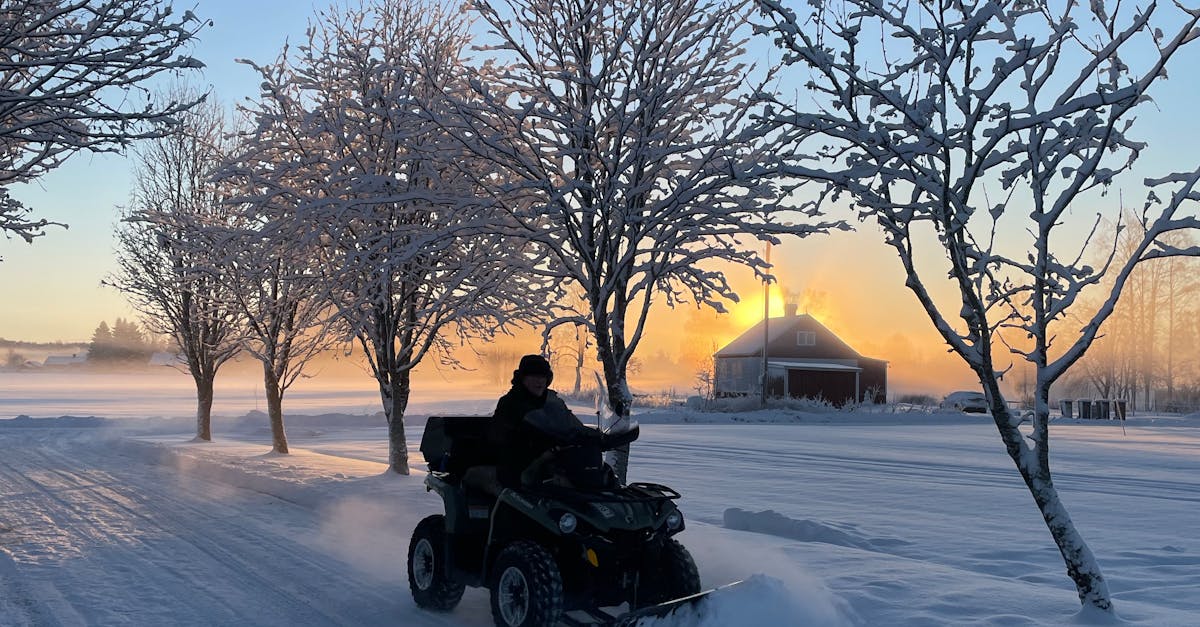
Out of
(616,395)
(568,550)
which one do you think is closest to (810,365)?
(616,395)

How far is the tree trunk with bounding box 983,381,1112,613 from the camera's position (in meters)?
5.87

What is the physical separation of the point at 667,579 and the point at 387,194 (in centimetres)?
828

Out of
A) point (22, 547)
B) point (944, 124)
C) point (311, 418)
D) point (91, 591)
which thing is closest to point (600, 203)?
point (944, 124)

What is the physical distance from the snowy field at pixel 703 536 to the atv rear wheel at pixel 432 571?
13cm

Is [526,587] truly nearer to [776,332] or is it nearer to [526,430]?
[526,430]

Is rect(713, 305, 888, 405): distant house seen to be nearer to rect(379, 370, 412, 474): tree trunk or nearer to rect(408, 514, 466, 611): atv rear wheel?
rect(379, 370, 412, 474): tree trunk

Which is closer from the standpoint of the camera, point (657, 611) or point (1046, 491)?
point (657, 611)

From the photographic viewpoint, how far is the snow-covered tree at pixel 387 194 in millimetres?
11453

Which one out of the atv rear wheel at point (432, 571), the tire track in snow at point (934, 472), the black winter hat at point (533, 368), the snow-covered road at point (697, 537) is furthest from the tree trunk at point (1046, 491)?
the tire track in snow at point (934, 472)

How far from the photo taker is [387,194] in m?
12.5

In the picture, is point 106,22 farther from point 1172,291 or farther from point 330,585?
point 1172,291

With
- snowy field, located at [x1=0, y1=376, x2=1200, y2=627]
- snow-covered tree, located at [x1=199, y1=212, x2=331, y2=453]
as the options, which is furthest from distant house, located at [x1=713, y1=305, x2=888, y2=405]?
snow-covered tree, located at [x1=199, y1=212, x2=331, y2=453]

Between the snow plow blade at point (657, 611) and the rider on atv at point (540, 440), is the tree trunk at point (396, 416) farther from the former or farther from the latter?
the snow plow blade at point (657, 611)

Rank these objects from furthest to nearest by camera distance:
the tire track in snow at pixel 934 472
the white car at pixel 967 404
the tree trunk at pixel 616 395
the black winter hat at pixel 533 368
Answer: the white car at pixel 967 404 < the tire track in snow at pixel 934 472 < the tree trunk at pixel 616 395 < the black winter hat at pixel 533 368
